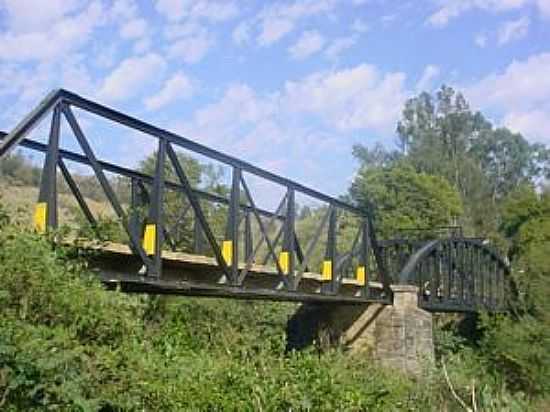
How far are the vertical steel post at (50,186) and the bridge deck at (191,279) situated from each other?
668 millimetres

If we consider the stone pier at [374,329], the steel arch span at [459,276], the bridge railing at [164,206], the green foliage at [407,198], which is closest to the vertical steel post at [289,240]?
the bridge railing at [164,206]

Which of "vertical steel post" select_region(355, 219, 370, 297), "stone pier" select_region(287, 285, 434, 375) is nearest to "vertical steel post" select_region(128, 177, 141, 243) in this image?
"vertical steel post" select_region(355, 219, 370, 297)

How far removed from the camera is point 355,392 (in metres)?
11.7

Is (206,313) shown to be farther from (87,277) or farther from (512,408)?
(512,408)

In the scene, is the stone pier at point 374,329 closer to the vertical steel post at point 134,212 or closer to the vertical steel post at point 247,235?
the vertical steel post at point 247,235

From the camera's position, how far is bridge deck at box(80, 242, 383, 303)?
1131 centimetres

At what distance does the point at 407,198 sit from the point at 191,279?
48511mm

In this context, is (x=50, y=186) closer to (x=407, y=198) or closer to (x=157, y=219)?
(x=157, y=219)

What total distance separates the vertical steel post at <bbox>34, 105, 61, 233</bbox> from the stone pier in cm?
1438

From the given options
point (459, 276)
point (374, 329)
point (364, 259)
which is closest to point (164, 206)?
point (364, 259)

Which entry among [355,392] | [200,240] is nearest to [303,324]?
[200,240]

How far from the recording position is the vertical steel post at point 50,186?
955 cm

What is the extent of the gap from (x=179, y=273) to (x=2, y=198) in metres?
5.81

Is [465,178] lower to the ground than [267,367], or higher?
higher
